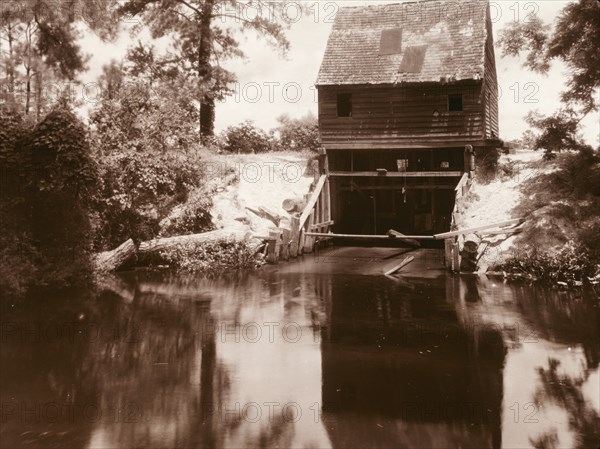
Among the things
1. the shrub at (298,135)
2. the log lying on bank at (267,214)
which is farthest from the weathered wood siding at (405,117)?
the shrub at (298,135)

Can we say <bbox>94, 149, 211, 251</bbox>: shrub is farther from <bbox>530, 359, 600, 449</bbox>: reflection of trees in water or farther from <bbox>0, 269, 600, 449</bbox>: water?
<bbox>530, 359, 600, 449</bbox>: reflection of trees in water

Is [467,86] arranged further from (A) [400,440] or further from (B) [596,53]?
(A) [400,440]

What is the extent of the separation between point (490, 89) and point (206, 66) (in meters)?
14.6

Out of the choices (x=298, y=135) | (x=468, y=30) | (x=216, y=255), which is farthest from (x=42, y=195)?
(x=298, y=135)

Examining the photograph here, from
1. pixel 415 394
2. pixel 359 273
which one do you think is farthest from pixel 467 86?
pixel 415 394

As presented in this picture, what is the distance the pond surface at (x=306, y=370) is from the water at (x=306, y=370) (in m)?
0.03

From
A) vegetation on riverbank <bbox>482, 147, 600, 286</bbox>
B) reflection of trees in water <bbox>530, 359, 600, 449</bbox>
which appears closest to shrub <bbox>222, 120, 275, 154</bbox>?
vegetation on riverbank <bbox>482, 147, 600, 286</bbox>

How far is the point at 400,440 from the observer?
6.32 metres

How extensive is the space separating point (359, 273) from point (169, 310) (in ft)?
22.2

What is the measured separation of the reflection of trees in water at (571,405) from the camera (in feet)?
20.4

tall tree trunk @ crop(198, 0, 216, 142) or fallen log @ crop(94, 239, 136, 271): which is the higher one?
tall tree trunk @ crop(198, 0, 216, 142)

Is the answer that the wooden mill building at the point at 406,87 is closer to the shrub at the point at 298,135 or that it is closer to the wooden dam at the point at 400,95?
the wooden dam at the point at 400,95

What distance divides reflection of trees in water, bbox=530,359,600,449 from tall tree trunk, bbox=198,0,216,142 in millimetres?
23655

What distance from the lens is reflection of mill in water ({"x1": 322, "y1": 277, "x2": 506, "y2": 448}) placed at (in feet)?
21.4
